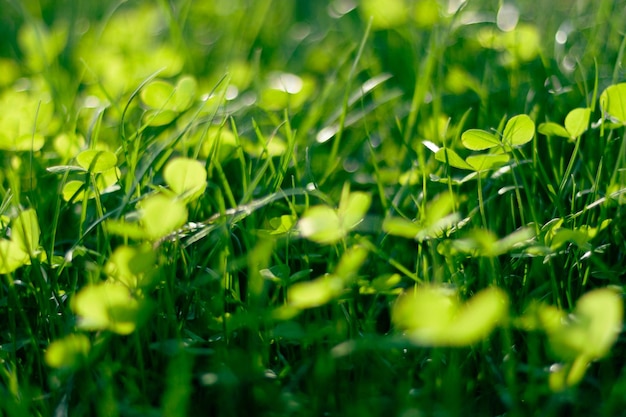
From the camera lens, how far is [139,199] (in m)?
1.20

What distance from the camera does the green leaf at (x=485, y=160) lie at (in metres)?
1.19

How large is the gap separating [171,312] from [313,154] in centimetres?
64

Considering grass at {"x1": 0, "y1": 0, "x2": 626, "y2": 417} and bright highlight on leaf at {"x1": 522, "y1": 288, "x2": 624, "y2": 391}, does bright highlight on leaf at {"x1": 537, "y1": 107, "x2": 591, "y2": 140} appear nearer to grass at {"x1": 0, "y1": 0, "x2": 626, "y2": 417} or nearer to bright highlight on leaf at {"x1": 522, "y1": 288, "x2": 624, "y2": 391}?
grass at {"x1": 0, "y1": 0, "x2": 626, "y2": 417}

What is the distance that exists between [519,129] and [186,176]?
570mm

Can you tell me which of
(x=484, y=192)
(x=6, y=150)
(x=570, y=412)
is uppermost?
(x=6, y=150)

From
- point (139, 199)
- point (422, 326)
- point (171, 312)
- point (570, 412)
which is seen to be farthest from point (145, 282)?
point (570, 412)

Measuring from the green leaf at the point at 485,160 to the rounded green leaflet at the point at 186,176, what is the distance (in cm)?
45

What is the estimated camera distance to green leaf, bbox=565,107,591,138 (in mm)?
1264

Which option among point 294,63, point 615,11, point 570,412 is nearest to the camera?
point 570,412

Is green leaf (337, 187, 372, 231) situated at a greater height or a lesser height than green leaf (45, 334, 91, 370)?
greater

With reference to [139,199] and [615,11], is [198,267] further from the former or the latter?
[615,11]

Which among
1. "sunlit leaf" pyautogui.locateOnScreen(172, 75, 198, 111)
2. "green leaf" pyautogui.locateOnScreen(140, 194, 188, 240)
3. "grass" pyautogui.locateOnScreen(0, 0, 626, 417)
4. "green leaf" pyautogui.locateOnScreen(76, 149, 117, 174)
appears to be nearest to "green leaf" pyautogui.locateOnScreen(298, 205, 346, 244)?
"grass" pyautogui.locateOnScreen(0, 0, 626, 417)

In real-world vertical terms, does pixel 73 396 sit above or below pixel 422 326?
below

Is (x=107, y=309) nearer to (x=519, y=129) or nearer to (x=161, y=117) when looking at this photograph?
(x=161, y=117)
